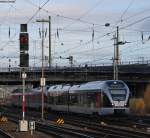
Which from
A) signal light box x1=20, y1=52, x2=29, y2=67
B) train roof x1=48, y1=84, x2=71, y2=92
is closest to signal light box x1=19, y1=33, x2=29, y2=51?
signal light box x1=20, y1=52, x2=29, y2=67

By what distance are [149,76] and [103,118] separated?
49.2 m

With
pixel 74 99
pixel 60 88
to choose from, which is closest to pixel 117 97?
pixel 74 99

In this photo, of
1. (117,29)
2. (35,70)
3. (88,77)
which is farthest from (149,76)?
(117,29)

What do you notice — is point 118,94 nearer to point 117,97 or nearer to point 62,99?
point 117,97

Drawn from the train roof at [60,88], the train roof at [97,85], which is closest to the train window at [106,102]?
the train roof at [97,85]

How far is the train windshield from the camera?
50.1m

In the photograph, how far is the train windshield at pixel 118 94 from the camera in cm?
5006

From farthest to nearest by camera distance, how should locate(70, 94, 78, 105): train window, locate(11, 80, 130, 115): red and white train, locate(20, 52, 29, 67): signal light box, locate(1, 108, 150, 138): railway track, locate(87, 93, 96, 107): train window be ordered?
1. locate(70, 94, 78, 105): train window
2. locate(87, 93, 96, 107): train window
3. locate(11, 80, 130, 115): red and white train
4. locate(20, 52, 29, 67): signal light box
5. locate(1, 108, 150, 138): railway track

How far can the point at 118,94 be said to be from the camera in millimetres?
50438

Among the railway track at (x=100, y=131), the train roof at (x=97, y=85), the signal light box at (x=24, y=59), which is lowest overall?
the railway track at (x=100, y=131)

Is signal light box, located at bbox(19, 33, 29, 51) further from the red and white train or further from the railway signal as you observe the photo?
the red and white train

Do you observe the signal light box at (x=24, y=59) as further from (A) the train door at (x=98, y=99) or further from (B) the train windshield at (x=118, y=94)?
(B) the train windshield at (x=118, y=94)

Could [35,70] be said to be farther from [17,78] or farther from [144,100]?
[144,100]

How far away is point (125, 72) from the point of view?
105000 mm
